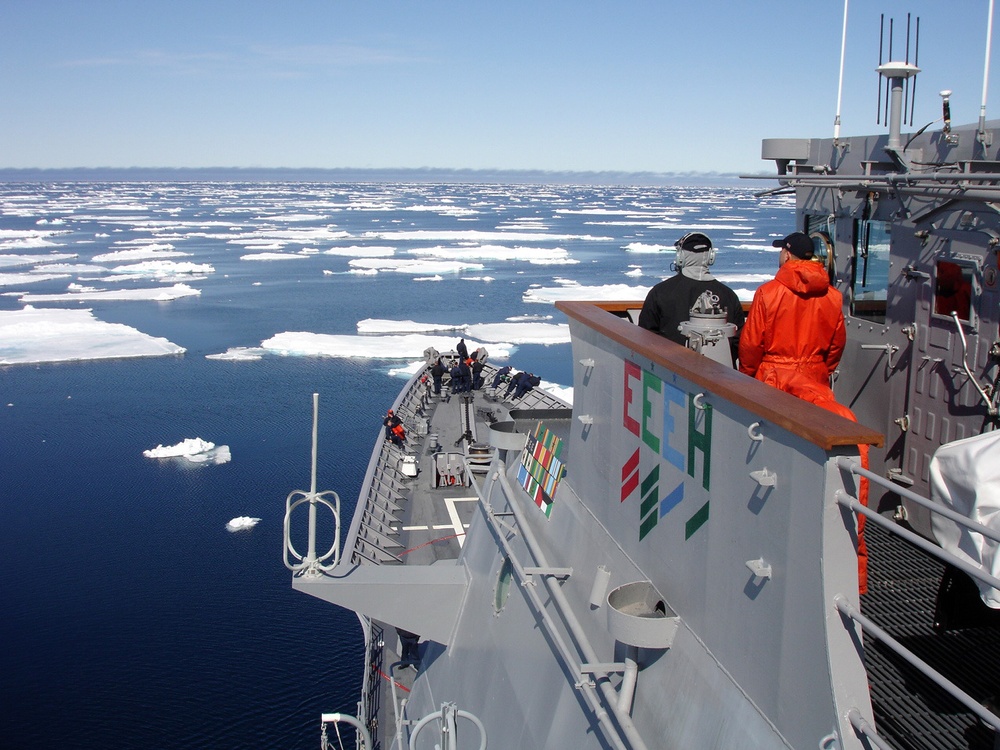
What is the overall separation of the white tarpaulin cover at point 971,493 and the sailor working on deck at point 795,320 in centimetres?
108

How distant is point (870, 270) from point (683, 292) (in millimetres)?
1311

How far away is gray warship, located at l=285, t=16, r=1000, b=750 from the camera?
210 centimetres

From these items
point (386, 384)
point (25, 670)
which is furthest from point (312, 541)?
point (386, 384)

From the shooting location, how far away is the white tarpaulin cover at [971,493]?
2.11 meters

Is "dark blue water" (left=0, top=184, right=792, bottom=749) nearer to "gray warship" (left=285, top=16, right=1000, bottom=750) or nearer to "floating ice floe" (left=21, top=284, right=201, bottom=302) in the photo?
"floating ice floe" (left=21, top=284, right=201, bottom=302)

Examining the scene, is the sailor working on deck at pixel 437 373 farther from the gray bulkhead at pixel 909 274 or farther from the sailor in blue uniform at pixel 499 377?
the gray bulkhead at pixel 909 274

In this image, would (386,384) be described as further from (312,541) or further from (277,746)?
(312,541)

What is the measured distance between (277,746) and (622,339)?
26.2 ft

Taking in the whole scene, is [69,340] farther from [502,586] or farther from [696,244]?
[696,244]

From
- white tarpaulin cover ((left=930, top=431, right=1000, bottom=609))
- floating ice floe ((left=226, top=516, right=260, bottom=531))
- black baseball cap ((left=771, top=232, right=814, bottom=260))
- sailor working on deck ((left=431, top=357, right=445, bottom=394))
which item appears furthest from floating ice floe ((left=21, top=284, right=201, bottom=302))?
white tarpaulin cover ((left=930, top=431, right=1000, bottom=609))

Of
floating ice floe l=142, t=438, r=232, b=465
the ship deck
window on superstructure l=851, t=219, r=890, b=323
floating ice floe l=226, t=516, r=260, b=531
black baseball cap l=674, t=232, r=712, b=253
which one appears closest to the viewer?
black baseball cap l=674, t=232, r=712, b=253

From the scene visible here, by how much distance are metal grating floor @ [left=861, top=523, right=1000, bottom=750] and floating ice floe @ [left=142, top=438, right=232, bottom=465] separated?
1464cm

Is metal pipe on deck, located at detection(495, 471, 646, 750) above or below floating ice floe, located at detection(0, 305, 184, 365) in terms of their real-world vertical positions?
above

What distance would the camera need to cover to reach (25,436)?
17984 mm
